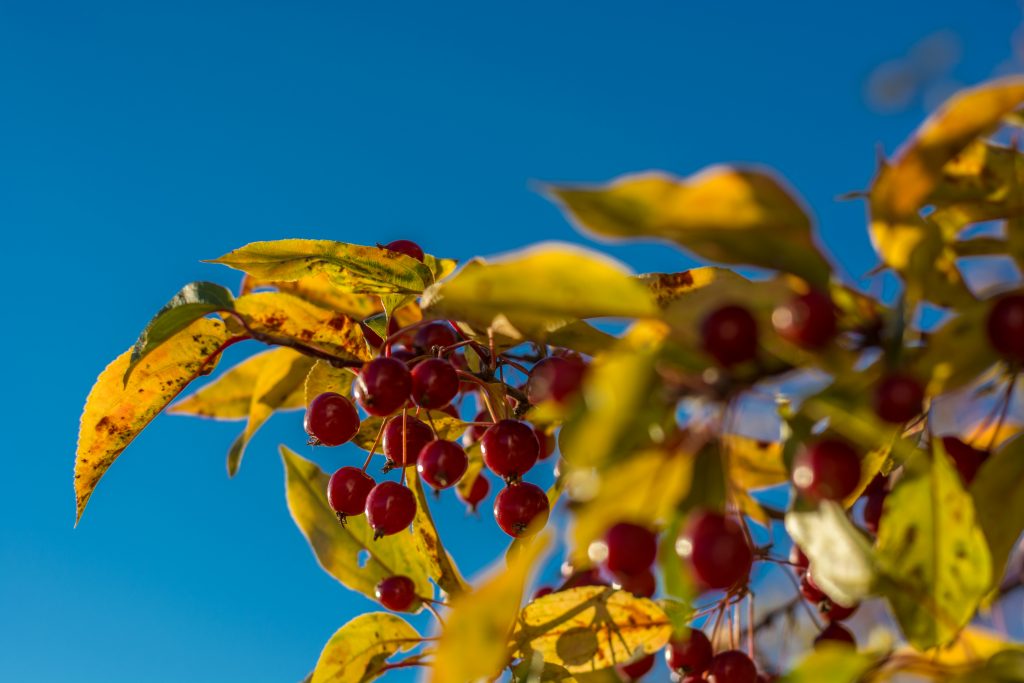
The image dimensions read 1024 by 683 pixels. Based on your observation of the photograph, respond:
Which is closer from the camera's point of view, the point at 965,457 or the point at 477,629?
the point at 477,629

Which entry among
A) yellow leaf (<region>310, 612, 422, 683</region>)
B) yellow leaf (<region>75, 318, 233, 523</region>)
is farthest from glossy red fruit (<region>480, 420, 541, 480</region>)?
yellow leaf (<region>75, 318, 233, 523</region>)

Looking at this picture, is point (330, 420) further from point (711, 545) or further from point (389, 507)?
point (711, 545)

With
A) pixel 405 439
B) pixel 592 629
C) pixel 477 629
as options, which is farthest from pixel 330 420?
pixel 477 629

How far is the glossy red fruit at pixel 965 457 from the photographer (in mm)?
1158

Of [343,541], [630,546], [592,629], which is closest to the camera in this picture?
[630,546]

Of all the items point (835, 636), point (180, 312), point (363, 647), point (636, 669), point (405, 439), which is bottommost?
point (835, 636)

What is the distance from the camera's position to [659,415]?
74 cm

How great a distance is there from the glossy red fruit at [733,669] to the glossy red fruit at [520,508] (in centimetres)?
31

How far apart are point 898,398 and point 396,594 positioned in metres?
1.01

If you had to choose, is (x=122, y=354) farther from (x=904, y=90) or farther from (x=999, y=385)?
(x=904, y=90)

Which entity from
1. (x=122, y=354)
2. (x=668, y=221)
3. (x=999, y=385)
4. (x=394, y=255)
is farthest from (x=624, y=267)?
(x=122, y=354)

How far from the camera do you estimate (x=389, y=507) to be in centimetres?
150

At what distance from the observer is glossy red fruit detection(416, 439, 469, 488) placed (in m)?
1.42

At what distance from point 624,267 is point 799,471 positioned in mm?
221
